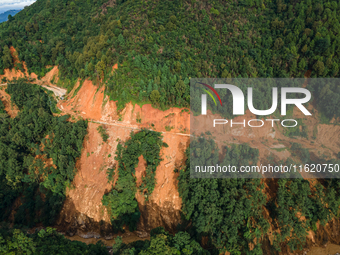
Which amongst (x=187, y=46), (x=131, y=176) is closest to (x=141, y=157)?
(x=131, y=176)

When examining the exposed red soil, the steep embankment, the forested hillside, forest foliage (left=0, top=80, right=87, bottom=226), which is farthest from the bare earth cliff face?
the exposed red soil

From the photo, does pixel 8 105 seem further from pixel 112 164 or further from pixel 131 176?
pixel 131 176

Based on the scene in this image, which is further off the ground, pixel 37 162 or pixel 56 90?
pixel 56 90

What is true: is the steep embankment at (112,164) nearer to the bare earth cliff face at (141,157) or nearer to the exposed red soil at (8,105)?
the bare earth cliff face at (141,157)

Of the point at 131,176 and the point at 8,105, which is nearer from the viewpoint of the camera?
the point at 131,176

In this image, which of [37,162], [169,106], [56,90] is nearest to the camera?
[37,162]

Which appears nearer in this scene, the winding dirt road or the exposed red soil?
the winding dirt road

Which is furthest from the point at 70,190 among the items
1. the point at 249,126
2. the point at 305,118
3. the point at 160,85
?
the point at 305,118

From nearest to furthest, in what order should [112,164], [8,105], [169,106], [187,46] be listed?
[112,164] → [169,106] → [187,46] → [8,105]

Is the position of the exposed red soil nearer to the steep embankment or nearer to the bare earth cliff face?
the bare earth cliff face
